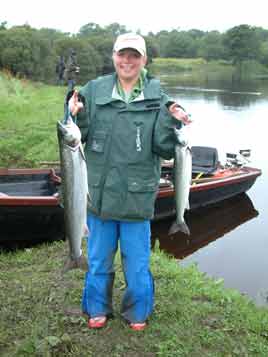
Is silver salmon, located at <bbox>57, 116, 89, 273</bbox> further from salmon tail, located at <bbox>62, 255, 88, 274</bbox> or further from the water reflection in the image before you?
the water reflection

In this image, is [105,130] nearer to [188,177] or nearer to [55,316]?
[188,177]

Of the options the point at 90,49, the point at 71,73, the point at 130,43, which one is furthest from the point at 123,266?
the point at 90,49

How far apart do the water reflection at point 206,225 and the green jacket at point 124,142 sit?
16.9 feet

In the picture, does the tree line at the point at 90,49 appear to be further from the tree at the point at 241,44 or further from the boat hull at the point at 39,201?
the boat hull at the point at 39,201

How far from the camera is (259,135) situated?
67.1 feet

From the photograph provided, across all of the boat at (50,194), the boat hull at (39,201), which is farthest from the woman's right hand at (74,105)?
the boat hull at (39,201)

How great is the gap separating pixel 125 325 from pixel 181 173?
142 centimetres

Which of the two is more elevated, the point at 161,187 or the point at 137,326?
the point at 137,326

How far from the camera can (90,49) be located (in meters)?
51.3

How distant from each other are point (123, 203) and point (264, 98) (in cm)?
3188

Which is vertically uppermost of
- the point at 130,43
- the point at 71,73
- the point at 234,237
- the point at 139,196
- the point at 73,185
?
the point at 130,43

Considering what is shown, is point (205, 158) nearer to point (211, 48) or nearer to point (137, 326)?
point (137, 326)

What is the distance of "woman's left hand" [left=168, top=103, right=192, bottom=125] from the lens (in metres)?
3.72

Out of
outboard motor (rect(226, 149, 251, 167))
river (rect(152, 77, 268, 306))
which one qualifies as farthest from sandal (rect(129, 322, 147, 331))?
outboard motor (rect(226, 149, 251, 167))
